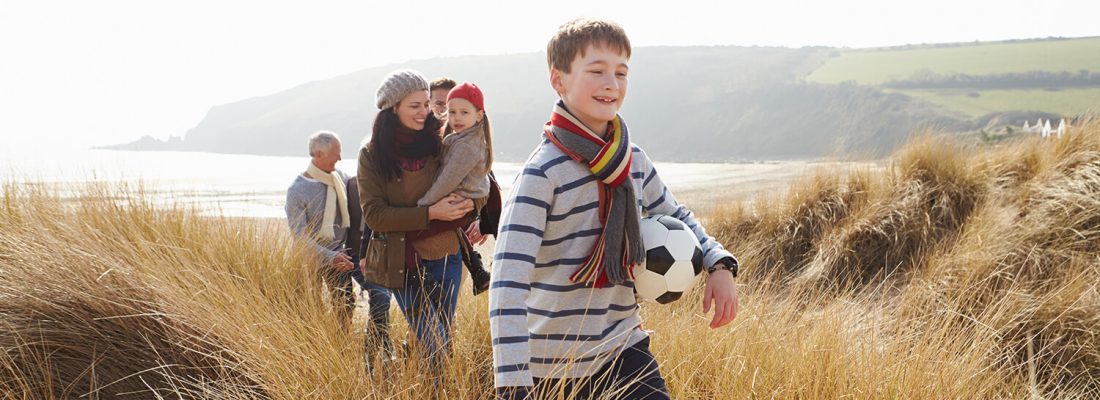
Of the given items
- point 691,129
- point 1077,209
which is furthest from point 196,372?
point 691,129

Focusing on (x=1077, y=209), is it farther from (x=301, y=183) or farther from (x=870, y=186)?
(x=301, y=183)

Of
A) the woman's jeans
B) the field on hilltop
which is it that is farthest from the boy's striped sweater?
the field on hilltop

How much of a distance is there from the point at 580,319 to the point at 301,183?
325cm

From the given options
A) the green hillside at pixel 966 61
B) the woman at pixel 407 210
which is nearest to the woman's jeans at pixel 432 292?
the woman at pixel 407 210

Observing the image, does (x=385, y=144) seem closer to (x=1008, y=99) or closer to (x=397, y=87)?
(x=397, y=87)

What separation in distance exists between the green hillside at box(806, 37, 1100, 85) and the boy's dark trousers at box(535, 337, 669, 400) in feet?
397

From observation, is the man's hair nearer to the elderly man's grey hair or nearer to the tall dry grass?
the elderly man's grey hair

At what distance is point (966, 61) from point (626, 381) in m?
136

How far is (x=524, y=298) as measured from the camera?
191 centimetres

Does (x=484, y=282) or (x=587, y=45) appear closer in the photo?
(x=587, y=45)

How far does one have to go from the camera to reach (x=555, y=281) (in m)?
2.12

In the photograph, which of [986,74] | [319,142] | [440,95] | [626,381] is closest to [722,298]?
[626,381]

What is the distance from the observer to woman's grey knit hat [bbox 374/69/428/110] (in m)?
3.56

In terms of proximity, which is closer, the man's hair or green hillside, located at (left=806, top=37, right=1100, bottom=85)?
the man's hair
